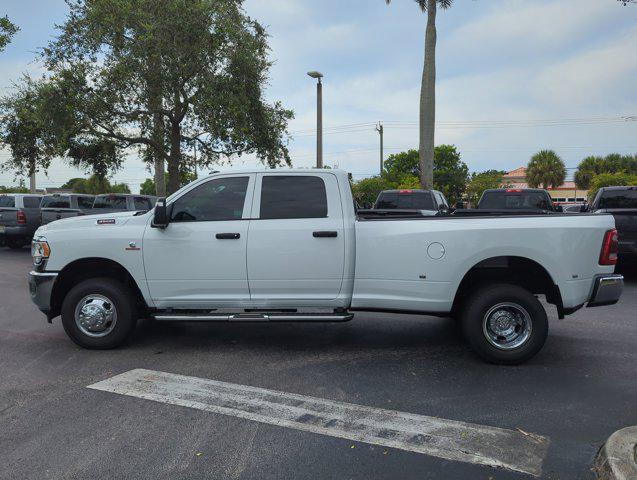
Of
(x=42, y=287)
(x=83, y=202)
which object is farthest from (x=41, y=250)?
(x=83, y=202)

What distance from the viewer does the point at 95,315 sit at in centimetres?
561

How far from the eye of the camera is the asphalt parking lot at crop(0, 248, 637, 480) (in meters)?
3.29

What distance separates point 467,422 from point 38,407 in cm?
337

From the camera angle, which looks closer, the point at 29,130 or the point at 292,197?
the point at 292,197

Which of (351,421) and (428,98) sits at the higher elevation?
(428,98)

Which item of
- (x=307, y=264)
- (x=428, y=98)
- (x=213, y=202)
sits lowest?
(x=307, y=264)

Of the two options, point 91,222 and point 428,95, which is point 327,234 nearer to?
point 91,222

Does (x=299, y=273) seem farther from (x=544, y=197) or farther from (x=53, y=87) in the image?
(x=53, y=87)

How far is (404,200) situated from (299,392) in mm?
10091

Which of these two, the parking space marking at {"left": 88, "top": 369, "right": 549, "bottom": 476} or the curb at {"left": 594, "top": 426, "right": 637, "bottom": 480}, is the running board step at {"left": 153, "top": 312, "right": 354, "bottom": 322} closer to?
the parking space marking at {"left": 88, "top": 369, "right": 549, "bottom": 476}

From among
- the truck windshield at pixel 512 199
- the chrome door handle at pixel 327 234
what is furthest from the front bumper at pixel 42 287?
the truck windshield at pixel 512 199

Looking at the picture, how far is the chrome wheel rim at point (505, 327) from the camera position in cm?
515

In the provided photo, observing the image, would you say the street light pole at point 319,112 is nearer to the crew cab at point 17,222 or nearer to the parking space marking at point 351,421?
the crew cab at point 17,222

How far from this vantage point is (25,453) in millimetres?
3426
